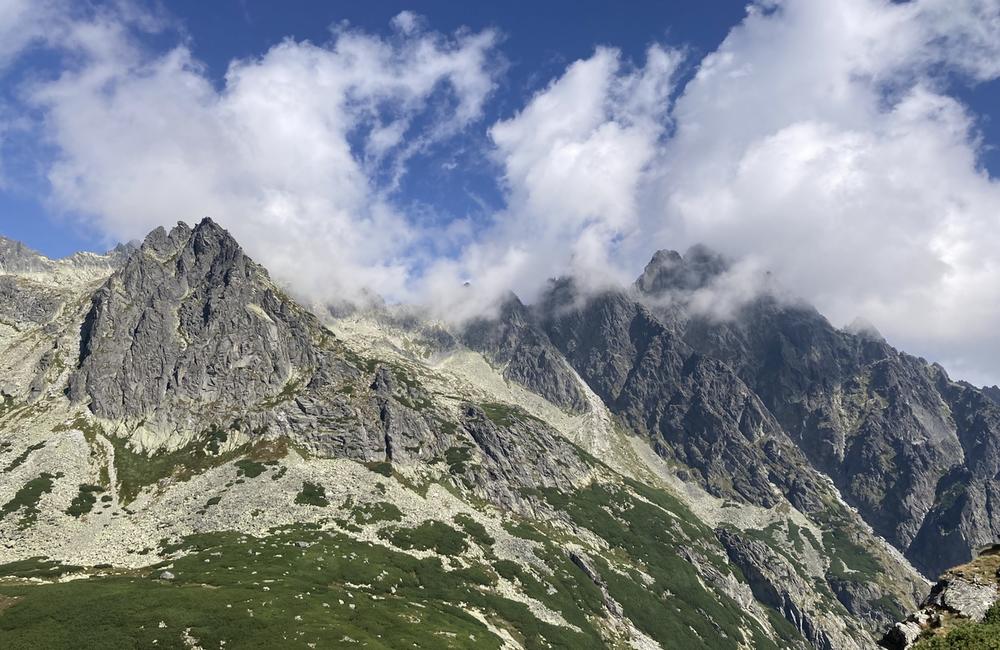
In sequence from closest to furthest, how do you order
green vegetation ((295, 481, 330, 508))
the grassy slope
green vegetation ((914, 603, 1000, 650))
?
1. green vegetation ((914, 603, 1000, 650))
2. the grassy slope
3. green vegetation ((295, 481, 330, 508))

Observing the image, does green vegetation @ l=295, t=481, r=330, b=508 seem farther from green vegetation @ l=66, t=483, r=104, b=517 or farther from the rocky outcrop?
the rocky outcrop

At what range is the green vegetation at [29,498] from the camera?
6024 inches

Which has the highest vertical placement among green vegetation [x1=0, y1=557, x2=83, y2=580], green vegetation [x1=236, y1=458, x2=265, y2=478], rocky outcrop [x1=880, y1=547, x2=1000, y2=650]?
green vegetation [x1=236, y1=458, x2=265, y2=478]

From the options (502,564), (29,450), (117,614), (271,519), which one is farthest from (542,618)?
(29,450)

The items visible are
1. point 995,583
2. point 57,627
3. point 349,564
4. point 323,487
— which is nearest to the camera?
point 995,583

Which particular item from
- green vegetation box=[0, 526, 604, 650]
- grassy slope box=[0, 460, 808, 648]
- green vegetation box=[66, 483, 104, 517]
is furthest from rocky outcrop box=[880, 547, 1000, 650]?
green vegetation box=[66, 483, 104, 517]

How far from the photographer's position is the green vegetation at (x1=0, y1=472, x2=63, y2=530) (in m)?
153

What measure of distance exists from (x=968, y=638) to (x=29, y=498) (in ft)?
685

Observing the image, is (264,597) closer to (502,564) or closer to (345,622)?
(345,622)

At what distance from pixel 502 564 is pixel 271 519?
72.1 metres

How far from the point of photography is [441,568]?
163375mm

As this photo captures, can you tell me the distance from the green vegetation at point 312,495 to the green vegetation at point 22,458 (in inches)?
3319

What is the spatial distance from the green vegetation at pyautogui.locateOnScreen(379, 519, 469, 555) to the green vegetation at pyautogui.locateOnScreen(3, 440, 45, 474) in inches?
4482

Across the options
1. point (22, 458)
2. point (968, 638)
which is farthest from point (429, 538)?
point (968, 638)
